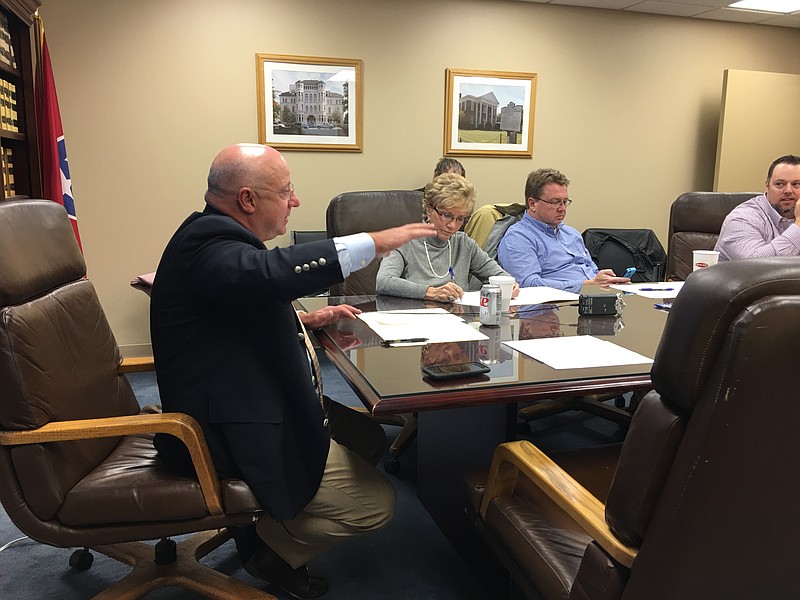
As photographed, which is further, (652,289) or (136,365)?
(652,289)

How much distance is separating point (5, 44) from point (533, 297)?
2832 mm

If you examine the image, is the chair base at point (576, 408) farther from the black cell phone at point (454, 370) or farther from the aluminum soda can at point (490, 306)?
the black cell phone at point (454, 370)

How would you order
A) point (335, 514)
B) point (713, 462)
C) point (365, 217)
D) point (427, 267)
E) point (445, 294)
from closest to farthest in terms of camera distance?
point (713, 462)
point (335, 514)
point (445, 294)
point (427, 267)
point (365, 217)

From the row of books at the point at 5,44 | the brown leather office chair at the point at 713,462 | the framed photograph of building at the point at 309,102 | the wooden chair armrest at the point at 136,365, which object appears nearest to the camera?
the brown leather office chair at the point at 713,462

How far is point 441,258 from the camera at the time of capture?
258 centimetres

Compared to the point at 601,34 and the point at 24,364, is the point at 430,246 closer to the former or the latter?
the point at 24,364

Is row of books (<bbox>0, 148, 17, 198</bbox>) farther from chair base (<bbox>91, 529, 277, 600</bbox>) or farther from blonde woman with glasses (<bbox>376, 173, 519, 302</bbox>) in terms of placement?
chair base (<bbox>91, 529, 277, 600</bbox>)

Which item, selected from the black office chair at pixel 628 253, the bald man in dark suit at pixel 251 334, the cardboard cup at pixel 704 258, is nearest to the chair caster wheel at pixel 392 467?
the bald man in dark suit at pixel 251 334

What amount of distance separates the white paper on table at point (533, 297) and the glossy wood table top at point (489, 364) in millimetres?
140

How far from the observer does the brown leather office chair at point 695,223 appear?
3301 millimetres

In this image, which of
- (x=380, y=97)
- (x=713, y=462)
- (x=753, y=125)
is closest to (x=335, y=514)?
(x=713, y=462)

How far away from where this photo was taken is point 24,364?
1311mm

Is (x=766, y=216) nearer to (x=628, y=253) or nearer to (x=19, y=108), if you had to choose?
(x=628, y=253)

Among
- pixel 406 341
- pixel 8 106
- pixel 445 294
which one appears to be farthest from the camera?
pixel 8 106
